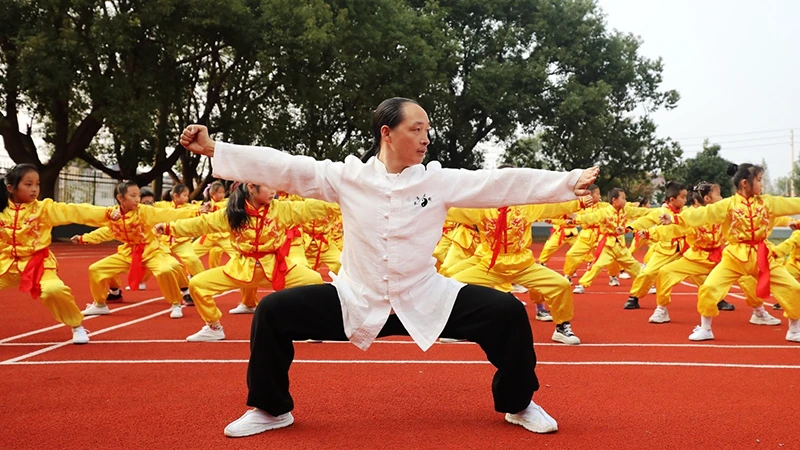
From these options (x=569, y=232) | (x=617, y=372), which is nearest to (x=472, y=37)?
(x=569, y=232)

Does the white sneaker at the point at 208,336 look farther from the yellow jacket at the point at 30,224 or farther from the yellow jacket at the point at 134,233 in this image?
the yellow jacket at the point at 134,233

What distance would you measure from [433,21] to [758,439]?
24.8 m

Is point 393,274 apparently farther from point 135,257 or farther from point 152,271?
point 135,257

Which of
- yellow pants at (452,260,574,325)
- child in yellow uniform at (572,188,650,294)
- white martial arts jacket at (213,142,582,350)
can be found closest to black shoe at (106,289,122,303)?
yellow pants at (452,260,574,325)

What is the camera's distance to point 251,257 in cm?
691

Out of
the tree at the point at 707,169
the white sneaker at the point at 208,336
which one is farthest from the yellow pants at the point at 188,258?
the tree at the point at 707,169

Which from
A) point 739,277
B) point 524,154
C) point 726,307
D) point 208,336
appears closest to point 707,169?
point 524,154

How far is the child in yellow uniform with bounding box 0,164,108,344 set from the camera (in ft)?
21.4

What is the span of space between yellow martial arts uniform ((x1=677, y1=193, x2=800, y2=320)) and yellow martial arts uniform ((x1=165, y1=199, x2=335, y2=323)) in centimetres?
346

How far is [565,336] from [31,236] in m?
4.62

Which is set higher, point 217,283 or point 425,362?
point 217,283

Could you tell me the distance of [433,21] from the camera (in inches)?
1074

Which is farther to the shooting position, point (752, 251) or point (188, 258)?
point (188, 258)

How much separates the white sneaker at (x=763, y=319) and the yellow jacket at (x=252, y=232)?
16.2 feet
